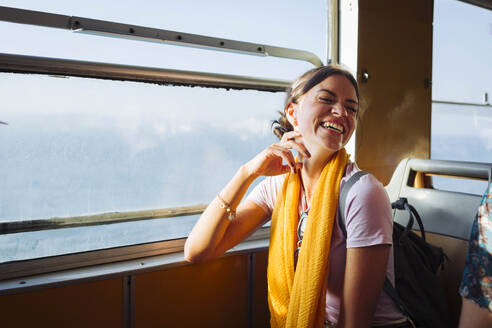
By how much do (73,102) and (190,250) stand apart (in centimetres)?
84

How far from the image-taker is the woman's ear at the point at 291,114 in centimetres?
160

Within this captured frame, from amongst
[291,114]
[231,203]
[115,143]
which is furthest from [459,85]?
[115,143]

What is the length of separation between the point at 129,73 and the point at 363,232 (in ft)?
4.01

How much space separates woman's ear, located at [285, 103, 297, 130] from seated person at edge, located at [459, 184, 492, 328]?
807 millimetres

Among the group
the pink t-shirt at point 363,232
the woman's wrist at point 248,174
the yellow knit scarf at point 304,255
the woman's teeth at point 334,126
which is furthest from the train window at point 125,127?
the pink t-shirt at point 363,232

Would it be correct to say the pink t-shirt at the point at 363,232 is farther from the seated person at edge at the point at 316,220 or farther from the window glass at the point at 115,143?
the window glass at the point at 115,143

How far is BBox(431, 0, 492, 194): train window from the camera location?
2896mm

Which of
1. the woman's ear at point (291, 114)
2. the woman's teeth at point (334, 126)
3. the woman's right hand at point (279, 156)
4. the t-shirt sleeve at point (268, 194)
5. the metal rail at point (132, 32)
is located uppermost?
the metal rail at point (132, 32)

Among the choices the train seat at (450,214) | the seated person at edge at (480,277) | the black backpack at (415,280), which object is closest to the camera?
the seated person at edge at (480,277)

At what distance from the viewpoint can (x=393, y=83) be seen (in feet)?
8.59

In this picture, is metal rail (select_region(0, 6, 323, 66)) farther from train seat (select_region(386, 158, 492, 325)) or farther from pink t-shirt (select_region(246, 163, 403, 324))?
train seat (select_region(386, 158, 492, 325))

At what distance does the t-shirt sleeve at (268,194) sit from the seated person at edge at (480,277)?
87 cm

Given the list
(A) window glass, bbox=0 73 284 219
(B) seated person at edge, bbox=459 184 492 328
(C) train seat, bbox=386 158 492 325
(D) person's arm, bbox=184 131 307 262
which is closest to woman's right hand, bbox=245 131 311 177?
(D) person's arm, bbox=184 131 307 262

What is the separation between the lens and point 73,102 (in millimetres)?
1604
